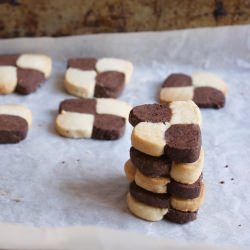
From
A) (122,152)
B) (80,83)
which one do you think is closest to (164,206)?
(122,152)

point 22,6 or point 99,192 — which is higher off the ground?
point 22,6

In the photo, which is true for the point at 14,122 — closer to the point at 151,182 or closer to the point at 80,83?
the point at 80,83

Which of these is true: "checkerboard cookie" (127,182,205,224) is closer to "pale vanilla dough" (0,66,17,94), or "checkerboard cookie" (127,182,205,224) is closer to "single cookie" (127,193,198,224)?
"single cookie" (127,193,198,224)

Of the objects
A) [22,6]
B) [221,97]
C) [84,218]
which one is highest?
[22,6]

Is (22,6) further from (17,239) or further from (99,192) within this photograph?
(17,239)

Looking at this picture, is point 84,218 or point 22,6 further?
point 22,6

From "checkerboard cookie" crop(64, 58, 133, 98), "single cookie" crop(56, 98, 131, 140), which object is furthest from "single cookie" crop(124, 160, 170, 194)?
"checkerboard cookie" crop(64, 58, 133, 98)

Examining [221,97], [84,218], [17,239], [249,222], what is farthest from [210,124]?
[17,239]
